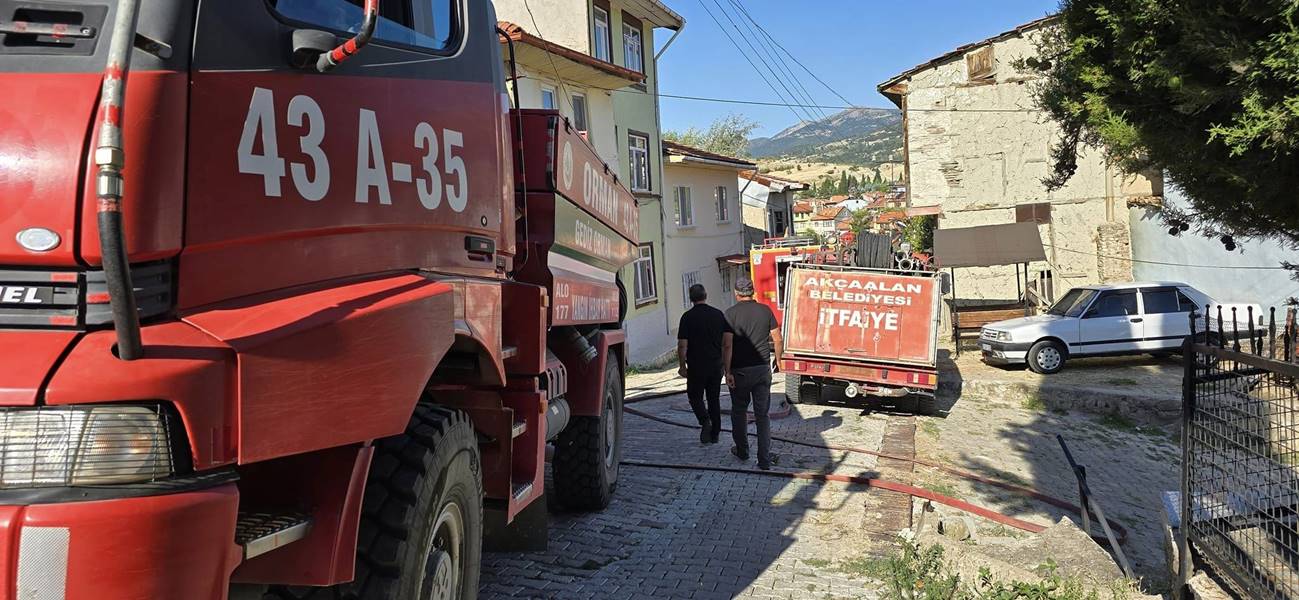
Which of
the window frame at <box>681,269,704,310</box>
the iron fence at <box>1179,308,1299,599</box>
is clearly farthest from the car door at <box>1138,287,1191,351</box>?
the window frame at <box>681,269,704,310</box>

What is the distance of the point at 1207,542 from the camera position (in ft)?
15.9

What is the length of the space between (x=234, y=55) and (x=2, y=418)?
3.55 feet

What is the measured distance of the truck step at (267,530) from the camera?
2.27m

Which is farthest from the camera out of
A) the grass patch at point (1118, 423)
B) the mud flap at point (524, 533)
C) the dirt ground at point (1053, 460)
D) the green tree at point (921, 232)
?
the green tree at point (921, 232)

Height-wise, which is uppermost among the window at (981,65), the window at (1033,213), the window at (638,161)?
the window at (981,65)

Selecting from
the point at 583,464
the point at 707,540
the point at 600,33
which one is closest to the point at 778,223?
the point at 600,33

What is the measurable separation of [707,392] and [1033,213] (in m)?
16.6

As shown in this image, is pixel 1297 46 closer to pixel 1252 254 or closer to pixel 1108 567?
pixel 1108 567

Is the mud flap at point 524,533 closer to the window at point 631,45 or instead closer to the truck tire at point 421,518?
the truck tire at point 421,518

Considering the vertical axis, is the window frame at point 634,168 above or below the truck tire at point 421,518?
above

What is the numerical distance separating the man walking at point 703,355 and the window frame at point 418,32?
5243mm

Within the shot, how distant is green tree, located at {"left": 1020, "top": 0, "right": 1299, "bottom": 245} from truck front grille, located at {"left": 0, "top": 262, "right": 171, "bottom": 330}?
404 centimetres

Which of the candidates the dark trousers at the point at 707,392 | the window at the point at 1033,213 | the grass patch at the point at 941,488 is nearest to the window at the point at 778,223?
the window at the point at 1033,213

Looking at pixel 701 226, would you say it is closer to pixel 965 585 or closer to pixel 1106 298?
pixel 1106 298
